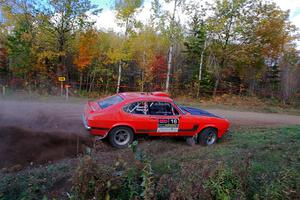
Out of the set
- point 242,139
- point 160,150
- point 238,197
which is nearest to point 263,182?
point 238,197

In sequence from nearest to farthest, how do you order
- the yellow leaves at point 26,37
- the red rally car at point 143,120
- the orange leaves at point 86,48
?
1. the red rally car at point 143,120
2. the yellow leaves at point 26,37
3. the orange leaves at point 86,48

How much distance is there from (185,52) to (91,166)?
67.2 feet

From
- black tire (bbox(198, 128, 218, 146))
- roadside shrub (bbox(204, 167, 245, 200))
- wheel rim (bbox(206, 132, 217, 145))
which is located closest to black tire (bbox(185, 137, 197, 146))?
black tire (bbox(198, 128, 218, 146))

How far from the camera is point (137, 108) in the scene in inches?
259

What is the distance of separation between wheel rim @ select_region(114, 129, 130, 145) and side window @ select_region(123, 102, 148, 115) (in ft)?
2.01

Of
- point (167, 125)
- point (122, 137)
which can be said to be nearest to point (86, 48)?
point (122, 137)

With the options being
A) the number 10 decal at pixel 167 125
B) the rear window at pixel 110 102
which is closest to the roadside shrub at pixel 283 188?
the number 10 decal at pixel 167 125

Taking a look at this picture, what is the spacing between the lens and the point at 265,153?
576 cm

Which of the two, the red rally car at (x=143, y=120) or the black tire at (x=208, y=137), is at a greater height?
the red rally car at (x=143, y=120)

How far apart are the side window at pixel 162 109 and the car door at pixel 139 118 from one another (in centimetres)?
18

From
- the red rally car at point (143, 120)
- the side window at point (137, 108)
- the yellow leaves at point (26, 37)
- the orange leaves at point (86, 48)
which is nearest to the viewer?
the red rally car at point (143, 120)

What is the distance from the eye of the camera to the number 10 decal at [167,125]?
665cm

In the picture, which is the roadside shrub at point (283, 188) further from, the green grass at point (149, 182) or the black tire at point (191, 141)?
the black tire at point (191, 141)

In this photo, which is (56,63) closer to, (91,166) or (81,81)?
(81,81)
